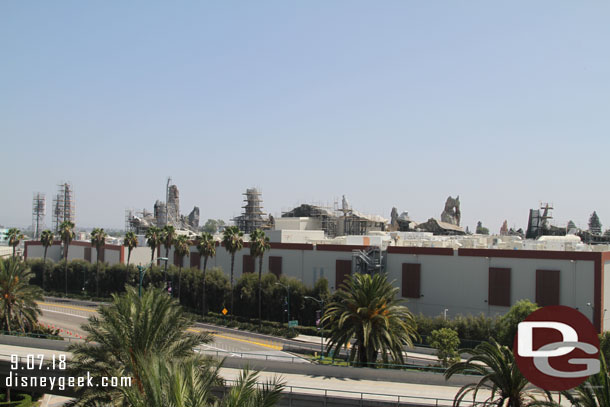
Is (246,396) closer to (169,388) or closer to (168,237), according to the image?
(169,388)

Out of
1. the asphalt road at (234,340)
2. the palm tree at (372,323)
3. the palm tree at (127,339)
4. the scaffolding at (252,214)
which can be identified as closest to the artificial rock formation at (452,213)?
the scaffolding at (252,214)

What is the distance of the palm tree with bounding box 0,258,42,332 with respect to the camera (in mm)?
54000

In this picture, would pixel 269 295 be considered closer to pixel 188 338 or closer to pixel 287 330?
pixel 287 330

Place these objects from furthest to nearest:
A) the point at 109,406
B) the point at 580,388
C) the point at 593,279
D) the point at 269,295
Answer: the point at 269,295
the point at 593,279
the point at 109,406
the point at 580,388

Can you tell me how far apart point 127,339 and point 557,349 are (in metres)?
16.4

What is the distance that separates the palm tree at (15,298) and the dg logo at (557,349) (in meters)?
48.2

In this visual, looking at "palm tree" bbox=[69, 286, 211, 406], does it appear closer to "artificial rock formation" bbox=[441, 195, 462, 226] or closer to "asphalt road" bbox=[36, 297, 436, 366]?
"asphalt road" bbox=[36, 297, 436, 366]

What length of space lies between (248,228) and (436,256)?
76708 millimetres

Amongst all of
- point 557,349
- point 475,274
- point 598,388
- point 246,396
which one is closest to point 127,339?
point 246,396

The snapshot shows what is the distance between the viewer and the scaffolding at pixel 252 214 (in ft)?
449

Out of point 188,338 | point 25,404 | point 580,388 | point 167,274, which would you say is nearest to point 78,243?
point 167,274

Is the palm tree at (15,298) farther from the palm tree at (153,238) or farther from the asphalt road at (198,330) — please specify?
the palm tree at (153,238)

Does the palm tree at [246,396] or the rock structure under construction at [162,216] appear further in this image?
the rock structure under construction at [162,216]

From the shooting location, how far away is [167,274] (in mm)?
88438
